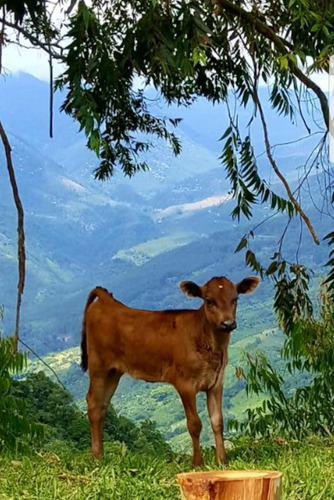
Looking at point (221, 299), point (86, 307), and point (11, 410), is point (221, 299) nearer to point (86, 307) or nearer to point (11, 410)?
point (86, 307)

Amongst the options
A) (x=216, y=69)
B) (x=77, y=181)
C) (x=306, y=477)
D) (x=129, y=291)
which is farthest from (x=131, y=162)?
(x=77, y=181)

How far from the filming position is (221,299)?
5648 millimetres

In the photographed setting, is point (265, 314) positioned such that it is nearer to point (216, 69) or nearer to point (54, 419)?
point (54, 419)

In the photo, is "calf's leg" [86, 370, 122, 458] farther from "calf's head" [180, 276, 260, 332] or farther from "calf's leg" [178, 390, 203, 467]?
"calf's head" [180, 276, 260, 332]

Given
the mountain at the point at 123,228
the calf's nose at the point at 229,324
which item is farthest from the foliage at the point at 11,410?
the mountain at the point at 123,228

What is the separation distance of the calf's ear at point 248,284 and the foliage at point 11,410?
138 centimetres

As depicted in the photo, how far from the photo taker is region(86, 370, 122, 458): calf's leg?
245 inches

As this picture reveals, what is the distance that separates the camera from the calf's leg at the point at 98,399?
20.4 feet

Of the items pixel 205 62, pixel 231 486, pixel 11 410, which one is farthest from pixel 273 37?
pixel 231 486

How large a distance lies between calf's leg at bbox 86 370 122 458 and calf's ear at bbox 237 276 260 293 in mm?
967

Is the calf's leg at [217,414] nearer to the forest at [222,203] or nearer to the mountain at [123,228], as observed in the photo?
the forest at [222,203]

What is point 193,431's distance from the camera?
581 cm

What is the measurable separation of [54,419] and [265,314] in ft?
21.1

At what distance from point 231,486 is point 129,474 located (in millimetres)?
2192
